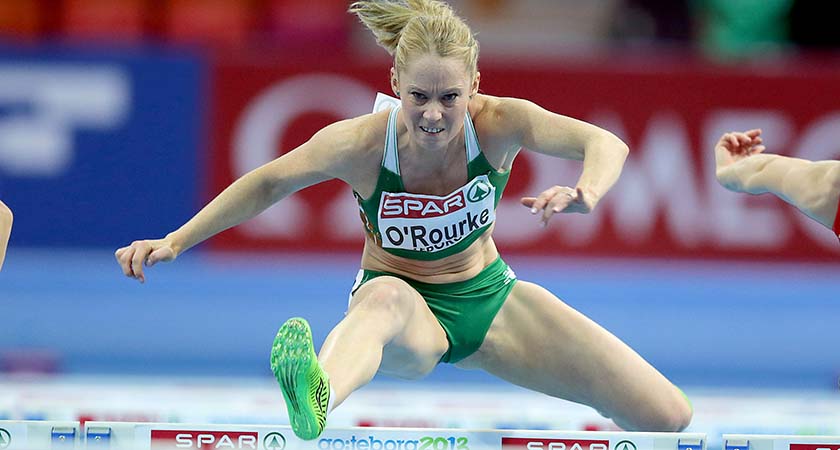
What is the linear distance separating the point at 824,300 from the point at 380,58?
11.6 feet

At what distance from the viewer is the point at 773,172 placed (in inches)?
159

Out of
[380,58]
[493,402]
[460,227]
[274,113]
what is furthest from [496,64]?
[460,227]

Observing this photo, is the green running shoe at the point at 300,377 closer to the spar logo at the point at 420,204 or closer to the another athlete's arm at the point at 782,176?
the spar logo at the point at 420,204

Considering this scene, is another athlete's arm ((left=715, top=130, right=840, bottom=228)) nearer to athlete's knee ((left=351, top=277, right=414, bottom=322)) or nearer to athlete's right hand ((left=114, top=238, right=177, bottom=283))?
athlete's knee ((left=351, top=277, right=414, bottom=322))

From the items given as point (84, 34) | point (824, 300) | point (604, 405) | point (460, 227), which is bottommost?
point (604, 405)

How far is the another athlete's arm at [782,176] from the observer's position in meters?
3.72

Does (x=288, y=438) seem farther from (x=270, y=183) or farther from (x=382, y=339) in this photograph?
(x=270, y=183)

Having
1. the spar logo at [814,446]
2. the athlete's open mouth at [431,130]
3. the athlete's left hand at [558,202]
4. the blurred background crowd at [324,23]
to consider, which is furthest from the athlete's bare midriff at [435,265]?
the blurred background crowd at [324,23]

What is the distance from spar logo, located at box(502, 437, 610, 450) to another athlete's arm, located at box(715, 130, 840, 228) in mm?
964

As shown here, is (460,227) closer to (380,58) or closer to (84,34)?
(380,58)

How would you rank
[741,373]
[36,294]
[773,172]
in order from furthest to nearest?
[36,294]
[741,373]
[773,172]

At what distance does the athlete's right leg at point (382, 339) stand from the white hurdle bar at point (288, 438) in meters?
0.18

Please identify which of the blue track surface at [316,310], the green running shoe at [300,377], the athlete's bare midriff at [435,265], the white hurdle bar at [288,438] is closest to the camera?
the green running shoe at [300,377]

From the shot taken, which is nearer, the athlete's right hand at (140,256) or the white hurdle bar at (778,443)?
the white hurdle bar at (778,443)
